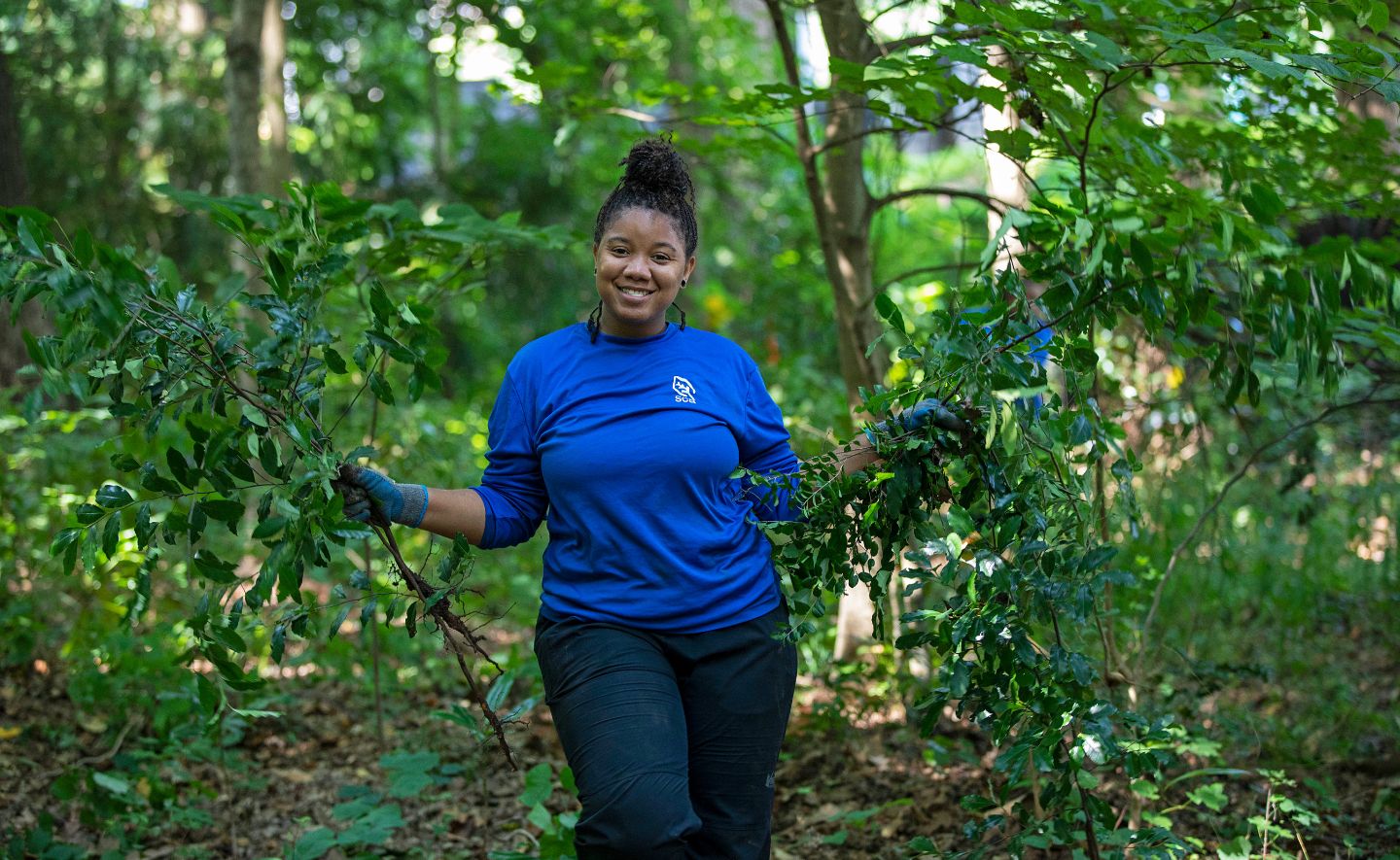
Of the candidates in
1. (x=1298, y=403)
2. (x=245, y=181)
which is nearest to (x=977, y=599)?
(x=1298, y=403)

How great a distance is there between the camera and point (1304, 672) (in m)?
5.22

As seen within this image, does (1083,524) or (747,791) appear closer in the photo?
(1083,524)

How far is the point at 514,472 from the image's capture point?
280 cm

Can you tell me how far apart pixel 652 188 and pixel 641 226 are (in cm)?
12

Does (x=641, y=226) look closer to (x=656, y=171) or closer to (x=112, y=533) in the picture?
(x=656, y=171)

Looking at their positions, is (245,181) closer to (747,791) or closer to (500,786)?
(500,786)

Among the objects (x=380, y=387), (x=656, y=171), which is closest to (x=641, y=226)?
(x=656, y=171)

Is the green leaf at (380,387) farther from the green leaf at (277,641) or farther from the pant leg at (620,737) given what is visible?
the pant leg at (620,737)

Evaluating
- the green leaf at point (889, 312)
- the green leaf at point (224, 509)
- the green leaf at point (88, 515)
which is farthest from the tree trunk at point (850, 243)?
the green leaf at point (88, 515)

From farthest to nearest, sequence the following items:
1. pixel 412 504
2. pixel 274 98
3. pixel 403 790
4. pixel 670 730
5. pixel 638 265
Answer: pixel 274 98 → pixel 403 790 → pixel 638 265 → pixel 412 504 → pixel 670 730

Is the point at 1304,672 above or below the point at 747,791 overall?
below

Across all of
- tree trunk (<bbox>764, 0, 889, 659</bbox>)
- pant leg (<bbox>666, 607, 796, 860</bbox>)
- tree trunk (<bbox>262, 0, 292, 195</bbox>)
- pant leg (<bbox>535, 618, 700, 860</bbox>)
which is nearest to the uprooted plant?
pant leg (<bbox>535, 618, 700, 860</bbox>)

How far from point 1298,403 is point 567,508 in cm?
512

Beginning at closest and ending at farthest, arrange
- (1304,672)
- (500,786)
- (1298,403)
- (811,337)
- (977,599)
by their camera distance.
Result: (977,599) < (500,786) < (1304,672) < (1298,403) < (811,337)
